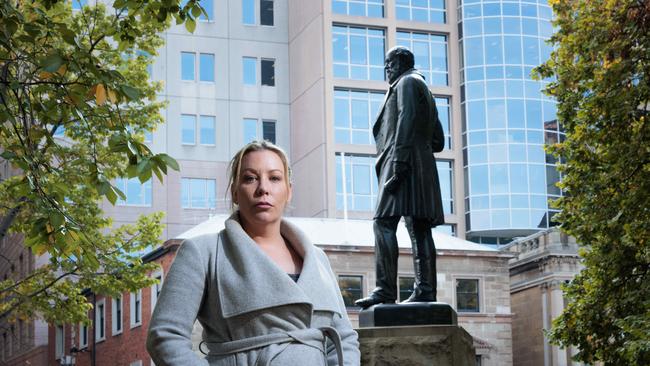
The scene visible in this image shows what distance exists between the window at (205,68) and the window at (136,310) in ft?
64.1

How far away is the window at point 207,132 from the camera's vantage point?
67.4 meters

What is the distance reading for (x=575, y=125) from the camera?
2306 cm

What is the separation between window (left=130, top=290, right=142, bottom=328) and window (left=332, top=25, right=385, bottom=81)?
18.6 meters

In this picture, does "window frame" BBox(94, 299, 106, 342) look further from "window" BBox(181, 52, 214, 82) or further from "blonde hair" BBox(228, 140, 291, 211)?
"blonde hair" BBox(228, 140, 291, 211)

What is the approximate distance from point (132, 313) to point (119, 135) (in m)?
42.8

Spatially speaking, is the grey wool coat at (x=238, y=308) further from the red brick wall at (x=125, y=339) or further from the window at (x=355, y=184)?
the window at (x=355, y=184)

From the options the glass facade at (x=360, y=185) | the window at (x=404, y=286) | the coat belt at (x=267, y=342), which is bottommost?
the coat belt at (x=267, y=342)

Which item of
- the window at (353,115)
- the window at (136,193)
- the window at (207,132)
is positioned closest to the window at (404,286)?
the window at (353,115)

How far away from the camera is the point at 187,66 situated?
6769cm

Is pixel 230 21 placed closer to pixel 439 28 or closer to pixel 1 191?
pixel 439 28

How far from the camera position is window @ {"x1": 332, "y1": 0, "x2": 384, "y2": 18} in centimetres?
6412

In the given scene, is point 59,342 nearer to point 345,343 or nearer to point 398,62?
point 398,62

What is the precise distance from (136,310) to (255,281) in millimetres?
47789

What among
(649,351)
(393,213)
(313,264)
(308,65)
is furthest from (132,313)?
(313,264)
